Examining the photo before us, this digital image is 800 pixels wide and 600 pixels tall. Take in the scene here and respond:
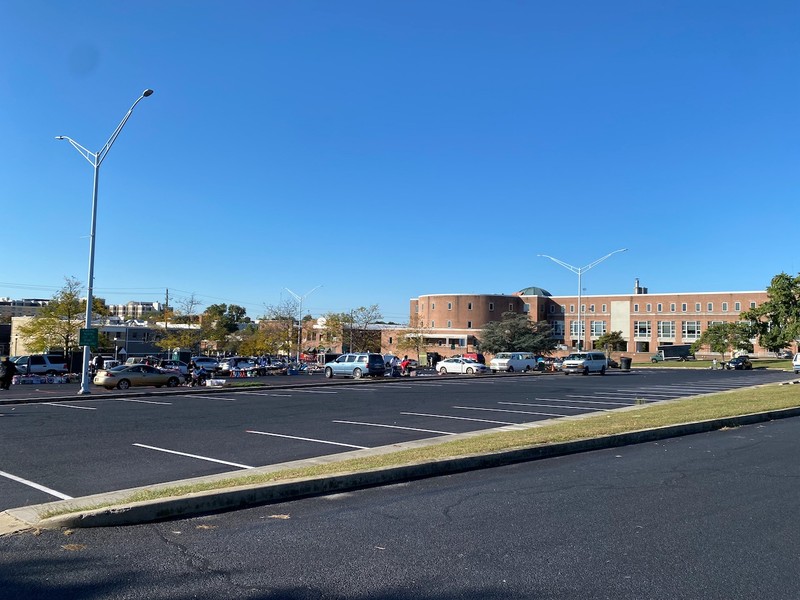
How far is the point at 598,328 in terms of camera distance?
121562 mm

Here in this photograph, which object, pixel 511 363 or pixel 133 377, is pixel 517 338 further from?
pixel 133 377

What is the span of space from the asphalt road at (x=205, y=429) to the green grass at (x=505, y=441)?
1366 millimetres

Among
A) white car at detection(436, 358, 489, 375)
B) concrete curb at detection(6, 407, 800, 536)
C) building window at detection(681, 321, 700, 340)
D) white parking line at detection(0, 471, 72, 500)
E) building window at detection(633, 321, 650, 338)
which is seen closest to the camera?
concrete curb at detection(6, 407, 800, 536)

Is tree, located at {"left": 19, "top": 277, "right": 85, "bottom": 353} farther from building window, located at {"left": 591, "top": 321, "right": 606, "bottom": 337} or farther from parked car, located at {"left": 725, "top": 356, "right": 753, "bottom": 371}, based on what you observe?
Answer: building window, located at {"left": 591, "top": 321, "right": 606, "bottom": 337}

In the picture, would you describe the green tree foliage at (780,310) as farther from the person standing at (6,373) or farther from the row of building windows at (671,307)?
the row of building windows at (671,307)

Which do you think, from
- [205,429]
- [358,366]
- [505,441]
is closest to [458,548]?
[505,441]

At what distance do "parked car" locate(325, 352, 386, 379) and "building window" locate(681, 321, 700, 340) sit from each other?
81.8m

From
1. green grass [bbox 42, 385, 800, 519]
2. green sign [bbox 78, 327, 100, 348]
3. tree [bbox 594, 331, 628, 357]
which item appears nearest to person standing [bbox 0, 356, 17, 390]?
green sign [bbox 78, 327, 100, 348]

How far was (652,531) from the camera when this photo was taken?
681cm

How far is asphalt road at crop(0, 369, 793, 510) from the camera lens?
991cm

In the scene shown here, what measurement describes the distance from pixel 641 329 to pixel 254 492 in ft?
387

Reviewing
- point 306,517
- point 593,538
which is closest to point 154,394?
point 306,517

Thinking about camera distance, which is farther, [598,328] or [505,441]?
[598,328]

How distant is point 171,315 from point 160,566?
3135 inches
